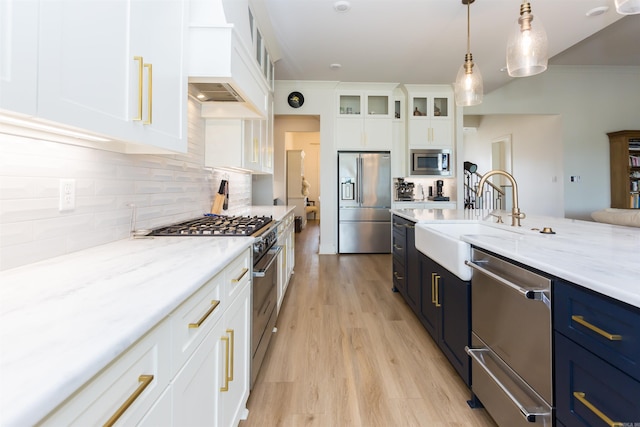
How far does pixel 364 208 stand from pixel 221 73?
4.11 m

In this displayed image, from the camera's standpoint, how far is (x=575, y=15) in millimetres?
3309

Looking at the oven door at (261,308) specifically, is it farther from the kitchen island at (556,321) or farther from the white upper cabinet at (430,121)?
the white upper cabinet at (430,121)

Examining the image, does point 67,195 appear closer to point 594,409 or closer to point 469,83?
point 594,409

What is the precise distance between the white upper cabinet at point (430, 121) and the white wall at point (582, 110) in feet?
2.25

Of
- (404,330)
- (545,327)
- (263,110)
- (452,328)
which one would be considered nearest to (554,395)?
(545,327)

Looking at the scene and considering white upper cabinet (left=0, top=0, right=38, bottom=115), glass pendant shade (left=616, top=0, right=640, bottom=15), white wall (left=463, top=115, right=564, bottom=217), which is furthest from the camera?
white wall (left=463, top=115, right=564, bottom=217)

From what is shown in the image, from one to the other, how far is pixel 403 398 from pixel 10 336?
65.6 inches

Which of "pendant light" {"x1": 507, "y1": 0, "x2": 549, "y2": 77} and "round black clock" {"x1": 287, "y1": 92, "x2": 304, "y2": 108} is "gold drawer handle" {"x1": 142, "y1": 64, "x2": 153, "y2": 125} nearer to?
"pendant light" {"x1": 507, "y1": 0, "x2": 549, "y2": 77}

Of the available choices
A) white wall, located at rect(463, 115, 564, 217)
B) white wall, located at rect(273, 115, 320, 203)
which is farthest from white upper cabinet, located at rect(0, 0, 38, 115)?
white wall, located at rect(463, 115, 564, 217)

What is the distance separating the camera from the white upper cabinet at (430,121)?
217 inches

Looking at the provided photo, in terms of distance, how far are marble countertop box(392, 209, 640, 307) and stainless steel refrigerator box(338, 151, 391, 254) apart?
11.7 ft

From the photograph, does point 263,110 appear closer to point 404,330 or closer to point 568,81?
point 404,330

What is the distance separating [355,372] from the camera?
1891 millimetres

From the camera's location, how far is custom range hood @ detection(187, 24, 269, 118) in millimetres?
1582
